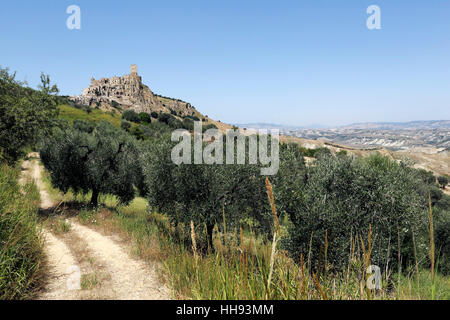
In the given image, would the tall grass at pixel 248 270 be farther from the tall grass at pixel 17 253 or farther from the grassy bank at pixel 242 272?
the tall grass at pixel 17 253

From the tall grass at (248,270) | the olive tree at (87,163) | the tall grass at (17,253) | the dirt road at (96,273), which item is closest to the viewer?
the tall grass at (248,270)

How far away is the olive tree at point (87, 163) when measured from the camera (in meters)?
24.6

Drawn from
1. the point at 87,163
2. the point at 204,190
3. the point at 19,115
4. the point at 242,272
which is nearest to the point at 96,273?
the point at 242,272

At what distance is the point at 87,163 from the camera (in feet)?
81.9

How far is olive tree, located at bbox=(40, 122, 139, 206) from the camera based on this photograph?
80.6 feet

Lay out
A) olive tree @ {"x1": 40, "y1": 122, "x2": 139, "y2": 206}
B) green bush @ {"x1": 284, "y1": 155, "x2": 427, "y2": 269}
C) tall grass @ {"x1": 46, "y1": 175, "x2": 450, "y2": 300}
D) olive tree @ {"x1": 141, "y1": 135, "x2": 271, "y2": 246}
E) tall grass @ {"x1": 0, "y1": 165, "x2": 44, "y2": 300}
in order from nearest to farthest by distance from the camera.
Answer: tall grass @ {"x1": 46, "y1": 175, "x2": 450, "y2": 300}
tall grass @ {"x1": 0, "y1": 165, "x2": 44, "y2": 300}
green bush @ {"x1": 284, "y1": 155, "x2": 427, "y2": 269}
olive tree @ {"x1": 141, "y1": 135, "x2": 271, "y2": 246}
olive tree @ {"x1": 40, "y1": 122, "x2": 139, "y2": 206}

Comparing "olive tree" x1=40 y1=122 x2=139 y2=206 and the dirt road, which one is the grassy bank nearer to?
the dirt road

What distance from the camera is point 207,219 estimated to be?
17.4m

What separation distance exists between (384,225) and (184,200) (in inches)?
564

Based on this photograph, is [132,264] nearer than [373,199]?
Yes

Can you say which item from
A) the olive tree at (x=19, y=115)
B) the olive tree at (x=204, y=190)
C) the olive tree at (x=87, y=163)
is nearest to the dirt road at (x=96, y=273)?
the olive tree at (x=204, y=190)

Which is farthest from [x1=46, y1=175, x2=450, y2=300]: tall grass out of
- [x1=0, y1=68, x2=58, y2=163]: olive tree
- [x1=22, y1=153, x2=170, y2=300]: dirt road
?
[x1=0, y1=68, x2=58, y2=163]: olive tree
